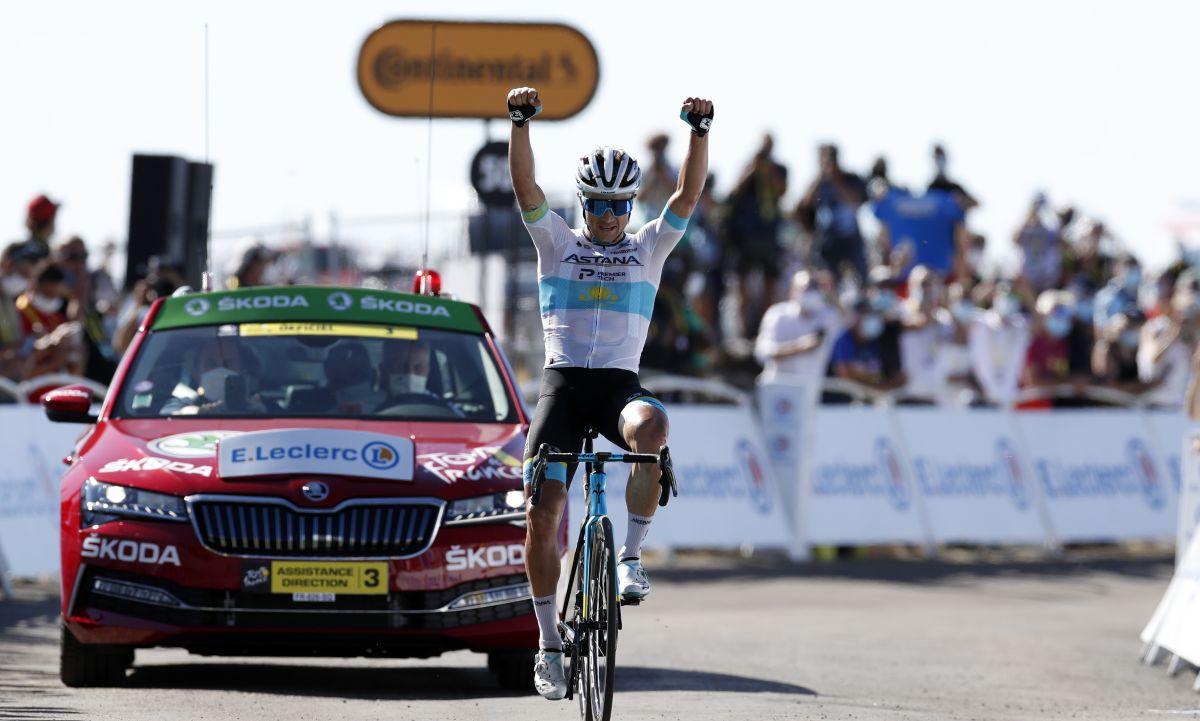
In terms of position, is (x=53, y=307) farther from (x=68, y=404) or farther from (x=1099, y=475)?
(x=1099, y=475)

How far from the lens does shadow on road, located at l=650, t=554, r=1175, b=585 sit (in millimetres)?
17969

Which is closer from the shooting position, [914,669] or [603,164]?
[603,164]

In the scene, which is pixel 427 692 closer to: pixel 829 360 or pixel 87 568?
pixel 87 568

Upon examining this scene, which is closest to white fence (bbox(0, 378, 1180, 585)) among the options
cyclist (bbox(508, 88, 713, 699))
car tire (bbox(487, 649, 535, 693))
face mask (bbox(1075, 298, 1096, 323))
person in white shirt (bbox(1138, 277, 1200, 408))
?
person in white shirt (bbox(1138, 277, 1200, 408))

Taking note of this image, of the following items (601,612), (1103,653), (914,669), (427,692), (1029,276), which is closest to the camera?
(601,612)

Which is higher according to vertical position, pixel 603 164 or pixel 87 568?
pixel 603 164

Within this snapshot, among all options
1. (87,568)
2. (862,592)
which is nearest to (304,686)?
(87,568)

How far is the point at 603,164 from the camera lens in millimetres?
8945

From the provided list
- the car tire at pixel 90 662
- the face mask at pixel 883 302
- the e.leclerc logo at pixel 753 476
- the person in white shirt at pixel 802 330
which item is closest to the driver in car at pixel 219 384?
the car tire at pixel 90 662

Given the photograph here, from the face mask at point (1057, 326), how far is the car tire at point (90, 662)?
12.8m

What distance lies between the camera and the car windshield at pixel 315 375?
1092 cm

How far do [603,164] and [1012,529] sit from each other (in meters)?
12.0

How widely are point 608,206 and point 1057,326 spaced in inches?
509

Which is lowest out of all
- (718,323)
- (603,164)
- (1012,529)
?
(1012,529)
